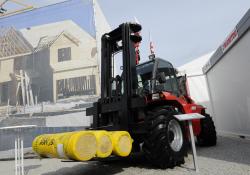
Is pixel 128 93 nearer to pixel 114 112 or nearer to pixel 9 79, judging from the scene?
pixel 114 112

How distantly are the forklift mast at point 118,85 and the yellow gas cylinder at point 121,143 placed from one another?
660 millimetres

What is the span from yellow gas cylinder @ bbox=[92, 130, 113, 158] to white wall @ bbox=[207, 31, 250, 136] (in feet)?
15.6

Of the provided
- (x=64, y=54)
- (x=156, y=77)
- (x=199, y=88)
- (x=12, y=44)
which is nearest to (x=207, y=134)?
(x=156, y=77)

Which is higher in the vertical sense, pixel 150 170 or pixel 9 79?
pixel 9 79

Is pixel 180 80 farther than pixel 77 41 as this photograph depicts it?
No

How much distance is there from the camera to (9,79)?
2097cm

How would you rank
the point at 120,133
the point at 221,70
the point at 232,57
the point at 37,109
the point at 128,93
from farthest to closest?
the point at 37,109, the point at 221,70, the point at 232,57, the point at 128,93, the point at 120,133

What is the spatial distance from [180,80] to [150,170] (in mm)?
3104

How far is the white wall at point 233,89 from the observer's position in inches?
281

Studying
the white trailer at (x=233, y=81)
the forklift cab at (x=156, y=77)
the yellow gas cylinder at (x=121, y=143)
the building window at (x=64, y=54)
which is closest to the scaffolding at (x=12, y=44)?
the building window at (x=64, y=54)

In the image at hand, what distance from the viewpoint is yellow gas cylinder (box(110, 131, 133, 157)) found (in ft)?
12.7

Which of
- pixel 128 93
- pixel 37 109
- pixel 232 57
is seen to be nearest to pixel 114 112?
pixel 128 93

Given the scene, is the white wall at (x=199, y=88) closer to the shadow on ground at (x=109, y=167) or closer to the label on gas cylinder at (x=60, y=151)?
the shadow on ground at (x=109, y=167)

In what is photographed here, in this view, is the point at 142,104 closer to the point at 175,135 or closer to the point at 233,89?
the point at 175,135
